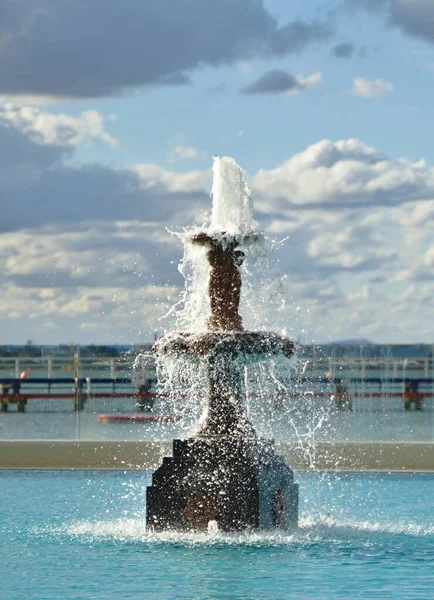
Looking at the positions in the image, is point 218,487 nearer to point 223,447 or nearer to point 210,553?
point 223,447

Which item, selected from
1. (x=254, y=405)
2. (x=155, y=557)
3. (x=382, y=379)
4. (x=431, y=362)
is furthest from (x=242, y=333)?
(x=431, y=362)

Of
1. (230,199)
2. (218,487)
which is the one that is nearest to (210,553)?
(218,487)

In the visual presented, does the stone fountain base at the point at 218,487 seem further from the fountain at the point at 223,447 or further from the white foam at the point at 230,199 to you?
the white foam at the point at 230,199

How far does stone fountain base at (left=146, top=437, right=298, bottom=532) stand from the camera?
10.8 metres

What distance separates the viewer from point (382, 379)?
95.1 feet

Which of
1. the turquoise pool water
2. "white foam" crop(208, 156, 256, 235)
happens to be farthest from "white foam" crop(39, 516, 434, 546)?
"white foam" crop(208, 156, 256, 235)

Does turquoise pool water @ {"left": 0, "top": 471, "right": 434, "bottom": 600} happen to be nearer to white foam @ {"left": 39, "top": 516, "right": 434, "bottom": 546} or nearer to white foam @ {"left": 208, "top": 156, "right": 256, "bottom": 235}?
white foam @ {"left": 39, "top": 516, "right": 434, "bottom": 546}

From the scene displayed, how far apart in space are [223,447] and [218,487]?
35 centimetres

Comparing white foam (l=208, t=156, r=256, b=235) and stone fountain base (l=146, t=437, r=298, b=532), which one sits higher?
white foam (l=208, t=156, r=256, b=235)

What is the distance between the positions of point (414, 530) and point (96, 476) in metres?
6.03

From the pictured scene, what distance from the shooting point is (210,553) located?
9977 millimetres

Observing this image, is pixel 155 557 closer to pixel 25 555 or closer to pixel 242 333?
pixel 25 555

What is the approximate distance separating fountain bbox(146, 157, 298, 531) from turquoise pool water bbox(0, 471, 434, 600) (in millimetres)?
226

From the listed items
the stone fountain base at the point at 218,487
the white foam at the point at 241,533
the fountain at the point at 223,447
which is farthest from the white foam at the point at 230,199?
the white foam at the point at 241,533
